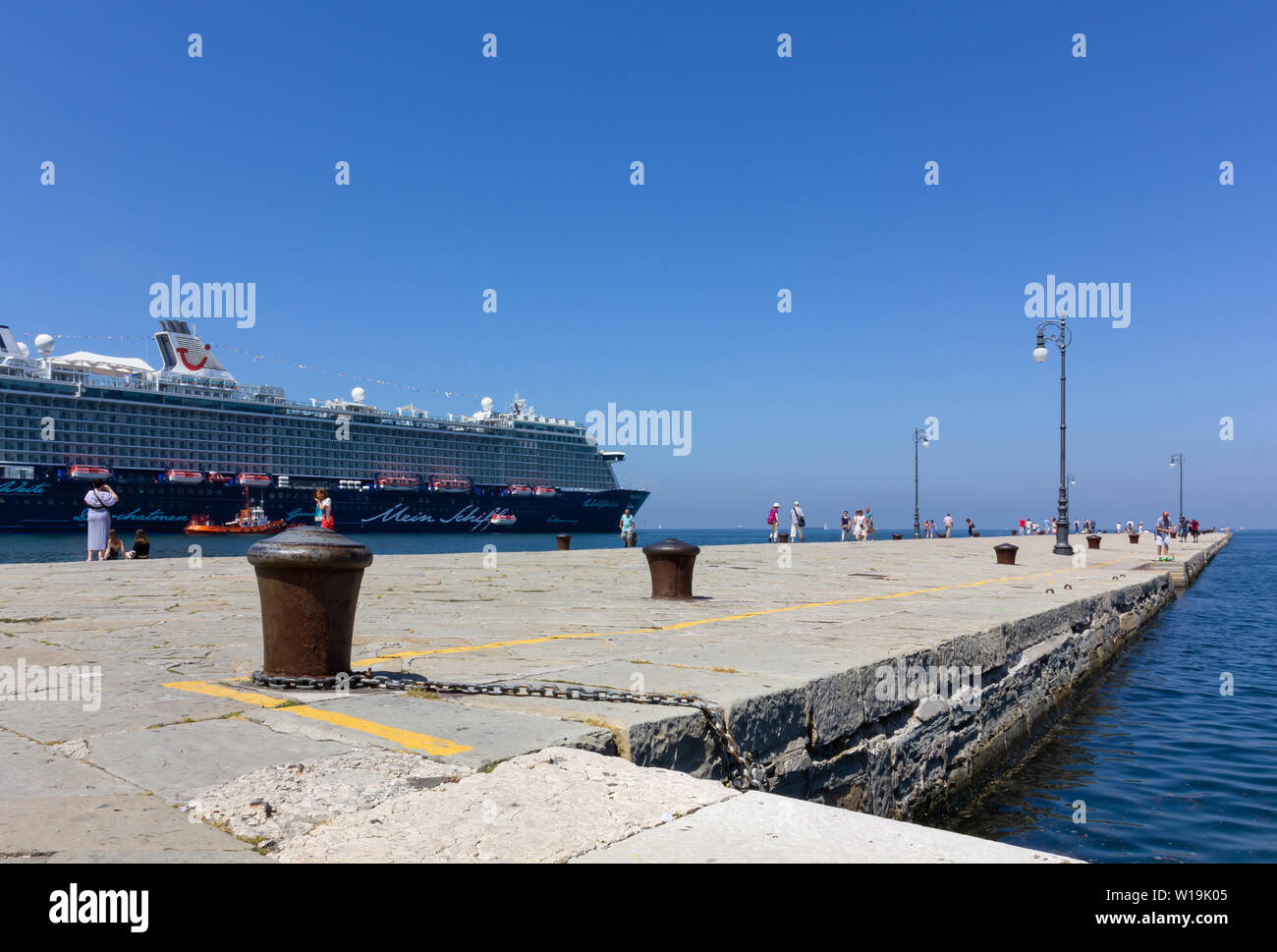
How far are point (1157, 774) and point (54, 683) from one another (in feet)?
21.8

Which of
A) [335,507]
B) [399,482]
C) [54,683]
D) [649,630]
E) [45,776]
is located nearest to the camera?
[45,776]

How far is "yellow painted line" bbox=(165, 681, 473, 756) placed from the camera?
2.63 meters

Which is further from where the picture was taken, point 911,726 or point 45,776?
point 911,726

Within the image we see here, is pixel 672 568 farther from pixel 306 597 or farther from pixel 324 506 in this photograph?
pixel 324 506

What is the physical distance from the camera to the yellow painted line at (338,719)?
2.63 metres

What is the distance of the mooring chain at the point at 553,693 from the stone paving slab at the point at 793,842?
91 centimetres

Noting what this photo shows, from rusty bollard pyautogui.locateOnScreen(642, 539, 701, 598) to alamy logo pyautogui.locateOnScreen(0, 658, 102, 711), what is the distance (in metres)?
4.94

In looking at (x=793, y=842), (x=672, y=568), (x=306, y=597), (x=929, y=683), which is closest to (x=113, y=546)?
(x=672, y=568)

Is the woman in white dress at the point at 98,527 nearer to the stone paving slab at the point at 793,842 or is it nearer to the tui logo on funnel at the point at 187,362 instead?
the stone paving slab at the point at 793,842

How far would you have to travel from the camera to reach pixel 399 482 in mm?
69125

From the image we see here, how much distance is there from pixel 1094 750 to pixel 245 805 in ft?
21.3
